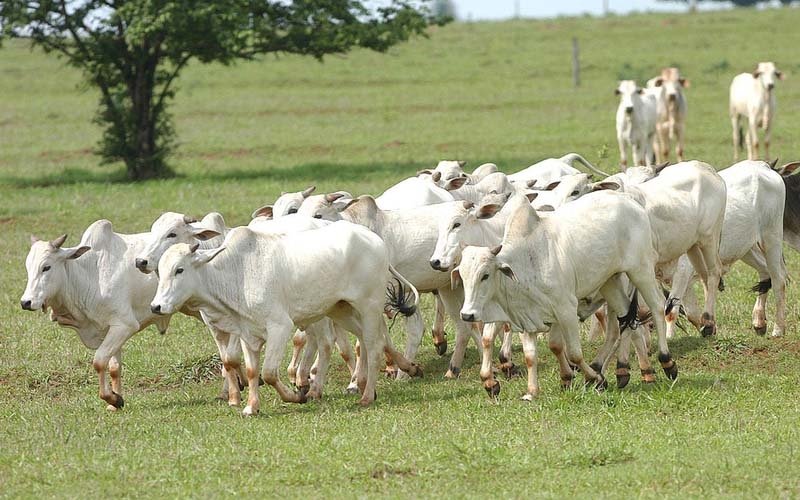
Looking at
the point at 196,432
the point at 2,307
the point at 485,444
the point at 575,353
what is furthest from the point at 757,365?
the point at 2,307

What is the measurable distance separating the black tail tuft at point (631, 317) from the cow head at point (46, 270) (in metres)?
3.95

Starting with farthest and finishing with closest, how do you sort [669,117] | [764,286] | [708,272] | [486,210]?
[669,117], [764,286], [708,272], [486,210]

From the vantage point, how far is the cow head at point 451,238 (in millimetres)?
10094

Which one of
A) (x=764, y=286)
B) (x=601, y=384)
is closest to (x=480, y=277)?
(x=601, y=384)

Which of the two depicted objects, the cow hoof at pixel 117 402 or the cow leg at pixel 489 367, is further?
the cow hoof at pixel 117 402

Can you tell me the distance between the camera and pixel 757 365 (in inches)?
411

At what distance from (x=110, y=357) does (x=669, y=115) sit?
15247 mm

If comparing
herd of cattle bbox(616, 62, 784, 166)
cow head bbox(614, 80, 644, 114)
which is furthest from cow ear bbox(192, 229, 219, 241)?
cow head bbox(614, 80, 644, 114)

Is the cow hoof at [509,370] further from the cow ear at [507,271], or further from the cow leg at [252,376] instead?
the cow leg at [252,376]

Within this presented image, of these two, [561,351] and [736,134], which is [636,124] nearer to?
[736,134]

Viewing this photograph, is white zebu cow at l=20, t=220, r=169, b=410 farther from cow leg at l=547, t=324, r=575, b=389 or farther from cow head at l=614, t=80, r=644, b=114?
cow head at l=614, t=80, r=644, b=114

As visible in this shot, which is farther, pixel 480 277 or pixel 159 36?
pixel 159 36

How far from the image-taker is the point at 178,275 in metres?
9.46

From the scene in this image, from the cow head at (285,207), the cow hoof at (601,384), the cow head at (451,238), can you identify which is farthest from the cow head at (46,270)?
the cow hoof at (601,384)
